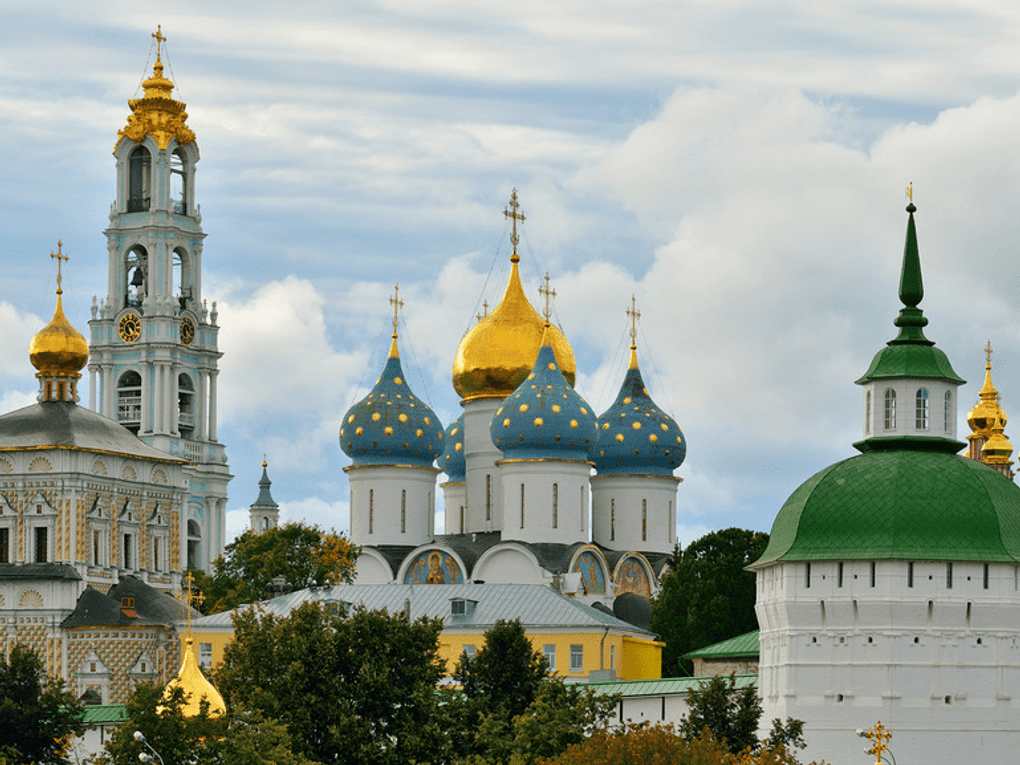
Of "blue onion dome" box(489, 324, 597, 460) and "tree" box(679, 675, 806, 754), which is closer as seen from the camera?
"tree" box(679, 675, 806, 754)

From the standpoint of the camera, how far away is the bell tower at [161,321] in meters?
97.4

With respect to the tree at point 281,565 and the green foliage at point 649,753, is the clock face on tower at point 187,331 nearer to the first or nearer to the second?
the tree at point 281,565

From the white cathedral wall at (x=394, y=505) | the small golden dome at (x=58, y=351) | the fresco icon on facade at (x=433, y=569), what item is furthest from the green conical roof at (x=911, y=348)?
the small golden dome at (x=58, y=351)

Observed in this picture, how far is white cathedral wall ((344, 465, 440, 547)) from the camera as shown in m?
75.1

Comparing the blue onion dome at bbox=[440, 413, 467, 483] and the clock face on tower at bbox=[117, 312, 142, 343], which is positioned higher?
the clock face on tower at bbox=[117, 312, 142, 343]

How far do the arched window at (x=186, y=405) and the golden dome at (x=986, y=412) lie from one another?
2937cm

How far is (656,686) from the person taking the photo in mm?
54031

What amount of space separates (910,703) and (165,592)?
1330 inches

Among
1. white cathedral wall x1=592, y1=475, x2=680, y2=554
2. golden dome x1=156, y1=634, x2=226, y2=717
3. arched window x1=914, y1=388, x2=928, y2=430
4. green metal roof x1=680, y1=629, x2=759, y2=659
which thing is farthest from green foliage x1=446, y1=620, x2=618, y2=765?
white cathedral wall x1=592, y1=475, x2=680, y2=554

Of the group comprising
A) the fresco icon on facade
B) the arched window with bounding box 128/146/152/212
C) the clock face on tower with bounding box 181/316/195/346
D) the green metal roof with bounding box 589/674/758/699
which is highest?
the arched window with bounding box 128/146/152/212

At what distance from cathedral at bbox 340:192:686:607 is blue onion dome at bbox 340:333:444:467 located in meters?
0.03

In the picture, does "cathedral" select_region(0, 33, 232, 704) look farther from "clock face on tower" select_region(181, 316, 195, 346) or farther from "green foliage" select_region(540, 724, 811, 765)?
"green foliage" select_region(540, 724, 811, 765)

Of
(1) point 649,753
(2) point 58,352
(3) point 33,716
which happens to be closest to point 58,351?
(2) point 58,352

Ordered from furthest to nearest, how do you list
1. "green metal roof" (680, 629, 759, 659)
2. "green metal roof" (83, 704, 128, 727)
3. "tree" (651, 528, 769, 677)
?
"tree" (651, 528, 769, 677), "green metal roof" (83, 704, 128, 727), "green metal roof" (680, 629, 759, 659)
